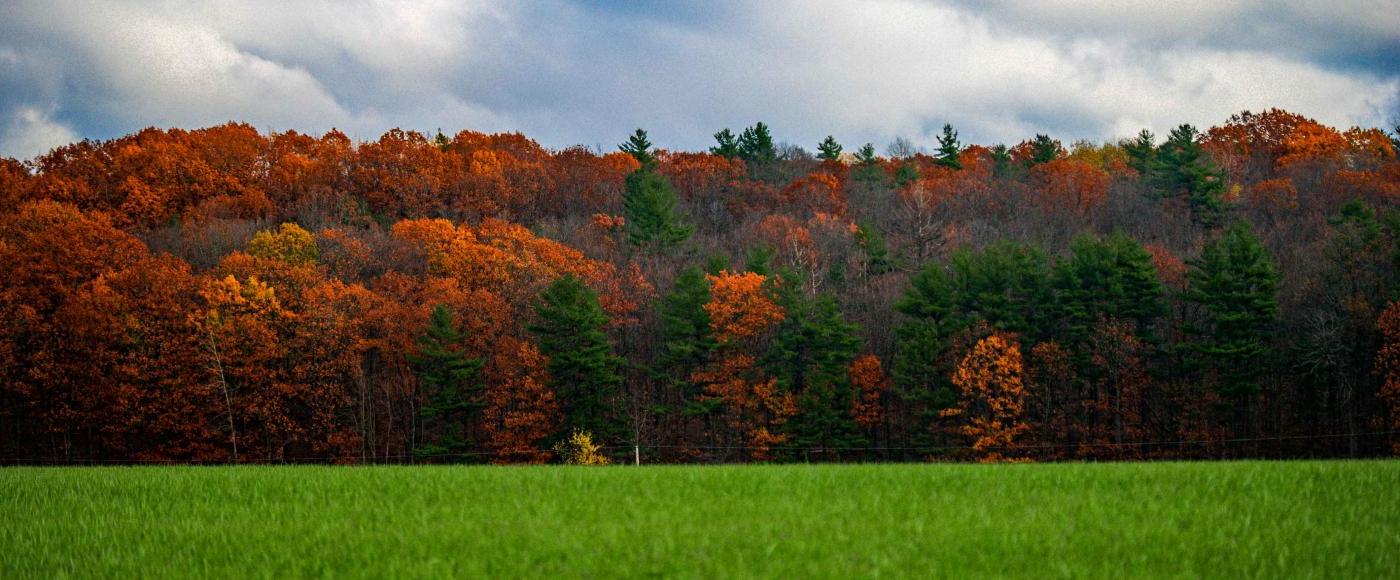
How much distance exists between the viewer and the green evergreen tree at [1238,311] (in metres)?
57.1

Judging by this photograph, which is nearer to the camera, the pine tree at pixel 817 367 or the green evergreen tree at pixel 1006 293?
the pine tree at pixel 817 367

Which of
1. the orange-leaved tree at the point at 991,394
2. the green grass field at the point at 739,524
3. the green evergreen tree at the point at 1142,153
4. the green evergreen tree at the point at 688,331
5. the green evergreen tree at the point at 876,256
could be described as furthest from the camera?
the green evergreen tree at the point at 1142,153

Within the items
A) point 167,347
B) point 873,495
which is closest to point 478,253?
point 167,347

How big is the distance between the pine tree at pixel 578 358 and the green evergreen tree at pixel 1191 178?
61866 mm

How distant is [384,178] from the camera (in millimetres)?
106250

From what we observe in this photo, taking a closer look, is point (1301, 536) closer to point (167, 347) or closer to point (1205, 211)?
point (167, 347)

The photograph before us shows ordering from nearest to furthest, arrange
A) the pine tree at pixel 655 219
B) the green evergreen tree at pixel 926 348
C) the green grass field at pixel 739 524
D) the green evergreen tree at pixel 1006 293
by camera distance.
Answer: the green grass field at pixel 739 524, the green evergreen tree at pixel 926 348, the green evergreen tree at pixel 1006 293, the pine tree at pixel 655 219

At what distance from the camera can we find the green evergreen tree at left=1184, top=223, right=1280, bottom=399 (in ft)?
187

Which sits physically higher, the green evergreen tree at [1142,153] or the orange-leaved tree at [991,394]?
the green evergreen tree at [1142,153]

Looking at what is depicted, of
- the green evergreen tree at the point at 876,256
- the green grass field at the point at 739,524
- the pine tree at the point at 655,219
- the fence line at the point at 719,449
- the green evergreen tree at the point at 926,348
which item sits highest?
the pine tree at the point at 655,219

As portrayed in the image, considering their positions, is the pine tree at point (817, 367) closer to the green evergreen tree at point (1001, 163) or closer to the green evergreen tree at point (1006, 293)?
the green evergreen tree at point (1006, 293)

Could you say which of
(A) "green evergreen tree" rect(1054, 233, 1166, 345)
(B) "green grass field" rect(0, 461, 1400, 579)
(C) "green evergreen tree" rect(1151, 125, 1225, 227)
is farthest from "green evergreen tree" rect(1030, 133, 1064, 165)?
(B) "green grass field" rect(0, 461, 1400, 579)

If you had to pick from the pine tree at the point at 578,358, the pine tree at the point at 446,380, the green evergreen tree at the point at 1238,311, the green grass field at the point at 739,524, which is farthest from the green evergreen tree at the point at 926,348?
the green grass field at the point at 739,524

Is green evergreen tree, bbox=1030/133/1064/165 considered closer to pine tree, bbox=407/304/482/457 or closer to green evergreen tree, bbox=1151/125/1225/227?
green evergreen tree, bbox=1151/125/1225/227
